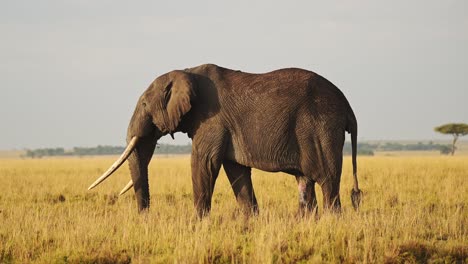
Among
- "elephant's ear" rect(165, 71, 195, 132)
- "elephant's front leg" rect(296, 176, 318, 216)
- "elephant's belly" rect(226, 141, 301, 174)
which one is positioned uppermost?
"elephant's ear" rect(165, 71, 195, 132)

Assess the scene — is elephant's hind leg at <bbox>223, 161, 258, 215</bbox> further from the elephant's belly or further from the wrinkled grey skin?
the elephant's belly

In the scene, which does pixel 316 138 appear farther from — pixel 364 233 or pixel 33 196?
pixel 33 196

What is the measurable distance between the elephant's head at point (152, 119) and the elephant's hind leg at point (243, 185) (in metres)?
1.14

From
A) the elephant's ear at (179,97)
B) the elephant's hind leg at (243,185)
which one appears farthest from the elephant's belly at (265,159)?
the elephant's ear at (179,97)

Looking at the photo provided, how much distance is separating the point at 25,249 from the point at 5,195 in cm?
968

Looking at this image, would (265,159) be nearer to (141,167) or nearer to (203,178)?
(203,178)

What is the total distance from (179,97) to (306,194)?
2.55 metres

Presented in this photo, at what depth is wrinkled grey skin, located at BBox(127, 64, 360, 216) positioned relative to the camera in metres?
11.3

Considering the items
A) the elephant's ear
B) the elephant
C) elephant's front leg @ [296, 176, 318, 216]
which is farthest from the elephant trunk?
elephant's front leg @ [296, 176, 318, 216]

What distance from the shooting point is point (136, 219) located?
1158cm

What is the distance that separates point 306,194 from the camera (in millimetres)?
11750

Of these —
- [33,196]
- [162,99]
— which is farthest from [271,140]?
[33,196]

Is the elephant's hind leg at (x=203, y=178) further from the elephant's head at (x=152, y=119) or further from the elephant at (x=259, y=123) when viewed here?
the elephant's head at (x=152, y=119)

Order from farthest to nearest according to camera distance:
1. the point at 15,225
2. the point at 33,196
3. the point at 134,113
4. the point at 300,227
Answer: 1. the point at 33,196
2. the point at 134,113
3. the point at 15,225
4. the point at 300,227
